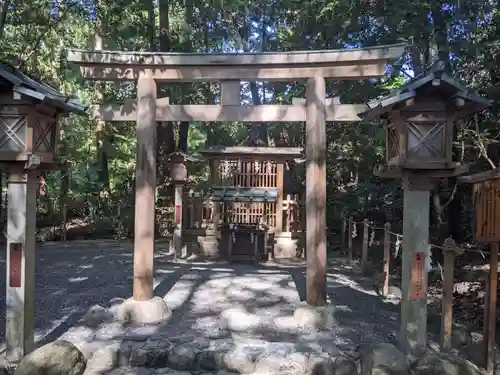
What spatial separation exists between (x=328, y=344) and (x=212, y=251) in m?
9.05

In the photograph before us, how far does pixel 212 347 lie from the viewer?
583 centimetres

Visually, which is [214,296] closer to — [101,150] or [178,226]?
[178,226]

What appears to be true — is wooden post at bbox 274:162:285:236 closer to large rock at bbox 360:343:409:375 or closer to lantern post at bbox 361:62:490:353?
lantern post at bbox 361:62:490:353

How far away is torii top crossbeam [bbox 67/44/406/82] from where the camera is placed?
695 cm

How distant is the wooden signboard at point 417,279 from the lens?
5602 millimetres

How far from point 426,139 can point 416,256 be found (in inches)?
56.7

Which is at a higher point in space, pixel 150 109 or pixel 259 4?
pixel 259 4

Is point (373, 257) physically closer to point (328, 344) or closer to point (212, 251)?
point (212, 251)

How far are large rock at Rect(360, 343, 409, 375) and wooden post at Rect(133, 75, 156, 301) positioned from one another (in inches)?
136

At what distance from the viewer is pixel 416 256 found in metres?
5.60

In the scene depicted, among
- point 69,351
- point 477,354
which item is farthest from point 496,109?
point 69,351

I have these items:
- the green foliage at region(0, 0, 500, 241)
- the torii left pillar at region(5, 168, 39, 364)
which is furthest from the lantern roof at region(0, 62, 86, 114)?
the green foliage at region(0, 0, 500, 241)

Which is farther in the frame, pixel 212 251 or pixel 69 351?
pixel 212 251

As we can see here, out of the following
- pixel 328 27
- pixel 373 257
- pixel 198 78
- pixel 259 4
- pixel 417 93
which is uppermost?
pixel 259 4
